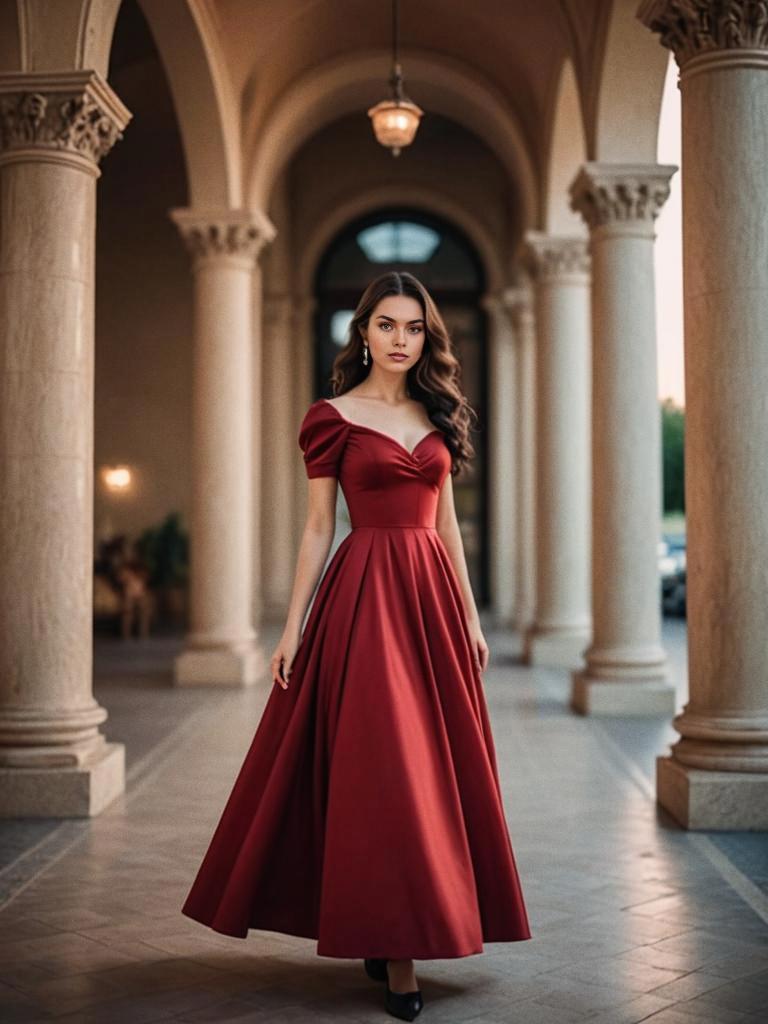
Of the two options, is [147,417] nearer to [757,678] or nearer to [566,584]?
[566,584]

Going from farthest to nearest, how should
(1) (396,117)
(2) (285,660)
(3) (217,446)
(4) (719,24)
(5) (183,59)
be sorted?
(3) (217,446) < (5) (183,59) < (1) (396,117) < (4) (719,24) < (2) (285,660)

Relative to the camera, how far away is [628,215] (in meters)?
10.5

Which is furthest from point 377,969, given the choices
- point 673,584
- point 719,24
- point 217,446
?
point 673,584

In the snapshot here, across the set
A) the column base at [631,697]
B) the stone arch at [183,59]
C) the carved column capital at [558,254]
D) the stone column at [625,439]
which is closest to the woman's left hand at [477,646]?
the stone arch at [183,59]

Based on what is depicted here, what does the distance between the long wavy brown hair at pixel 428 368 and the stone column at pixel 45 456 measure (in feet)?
10.4

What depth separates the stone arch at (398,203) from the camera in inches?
869

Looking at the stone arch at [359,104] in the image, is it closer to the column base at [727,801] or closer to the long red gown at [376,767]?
the column base at [727,801]

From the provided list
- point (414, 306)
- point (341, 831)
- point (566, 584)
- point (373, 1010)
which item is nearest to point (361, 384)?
point (414, 306)

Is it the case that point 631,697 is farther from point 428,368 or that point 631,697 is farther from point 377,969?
point 428,368

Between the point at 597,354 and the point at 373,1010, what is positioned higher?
the point at 597,354

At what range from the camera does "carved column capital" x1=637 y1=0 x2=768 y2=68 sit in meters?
6.60

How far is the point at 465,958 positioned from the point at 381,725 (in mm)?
1185

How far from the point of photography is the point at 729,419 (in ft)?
21.5

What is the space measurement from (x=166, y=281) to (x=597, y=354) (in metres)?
12.4
